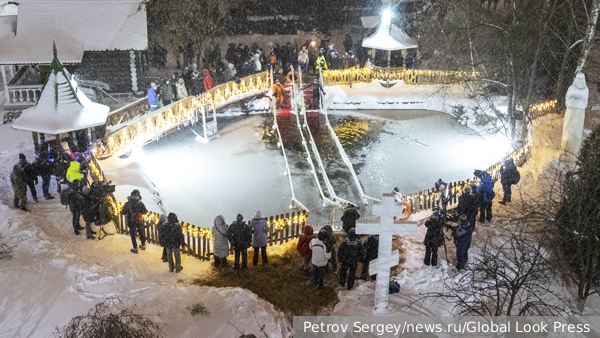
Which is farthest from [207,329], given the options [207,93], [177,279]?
[207,93]

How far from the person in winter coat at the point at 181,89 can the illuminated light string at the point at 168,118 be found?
70 cm

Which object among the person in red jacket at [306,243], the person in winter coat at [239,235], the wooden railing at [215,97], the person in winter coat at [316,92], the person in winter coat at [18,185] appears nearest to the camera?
the person in red jacket at [306,243]

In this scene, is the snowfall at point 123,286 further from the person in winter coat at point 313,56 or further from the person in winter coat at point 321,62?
the person in winter coat at point 313,56

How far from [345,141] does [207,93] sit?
6.03 metres

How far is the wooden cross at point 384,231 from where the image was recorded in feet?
28.2

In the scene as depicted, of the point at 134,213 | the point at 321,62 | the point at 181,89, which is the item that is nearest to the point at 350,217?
the point at 134,213

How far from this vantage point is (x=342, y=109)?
2384cm

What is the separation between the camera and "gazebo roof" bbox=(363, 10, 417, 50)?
23.9 metres

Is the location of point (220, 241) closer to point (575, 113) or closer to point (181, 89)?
point (575, 113)

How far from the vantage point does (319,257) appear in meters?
9.43

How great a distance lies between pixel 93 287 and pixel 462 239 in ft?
23.4

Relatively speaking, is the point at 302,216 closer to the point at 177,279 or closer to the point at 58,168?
the point at 177,279

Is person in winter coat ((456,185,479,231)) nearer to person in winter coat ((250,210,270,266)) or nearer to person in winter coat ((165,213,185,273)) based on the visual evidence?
person in winter coat ((250,210,270,266))

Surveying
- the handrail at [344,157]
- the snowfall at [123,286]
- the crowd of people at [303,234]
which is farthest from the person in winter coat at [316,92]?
the snowfall at [123,286]
